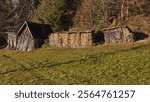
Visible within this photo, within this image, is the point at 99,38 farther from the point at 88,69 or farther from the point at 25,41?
the point at 88,69

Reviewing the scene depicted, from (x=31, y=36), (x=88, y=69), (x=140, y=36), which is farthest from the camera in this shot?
(x=31, y=36)

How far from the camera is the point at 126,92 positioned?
11.8m

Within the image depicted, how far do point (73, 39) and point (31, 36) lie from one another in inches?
282

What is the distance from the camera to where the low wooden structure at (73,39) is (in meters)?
40.8

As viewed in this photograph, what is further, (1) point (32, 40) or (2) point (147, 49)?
(1) point (32, 40)

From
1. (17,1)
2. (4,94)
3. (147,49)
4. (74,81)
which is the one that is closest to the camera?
(4,94)

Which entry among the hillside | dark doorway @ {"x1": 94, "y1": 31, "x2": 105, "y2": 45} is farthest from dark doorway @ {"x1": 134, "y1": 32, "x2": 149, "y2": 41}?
dark doorway @ {"x1": 94, "y1": 31, "x2": 105, "y2": 45}

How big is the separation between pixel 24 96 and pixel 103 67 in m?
14.1

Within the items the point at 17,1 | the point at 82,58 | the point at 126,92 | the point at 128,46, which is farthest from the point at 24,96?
the point at 17,1

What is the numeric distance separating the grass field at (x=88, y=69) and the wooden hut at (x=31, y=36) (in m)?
12.7

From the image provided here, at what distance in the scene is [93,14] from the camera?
51.8 m

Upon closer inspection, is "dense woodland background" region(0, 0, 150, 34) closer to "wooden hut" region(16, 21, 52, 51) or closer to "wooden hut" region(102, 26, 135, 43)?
"wooden hut" region(102, 26, 135, 43)

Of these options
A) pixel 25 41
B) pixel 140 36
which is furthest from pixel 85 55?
pixel 25 41

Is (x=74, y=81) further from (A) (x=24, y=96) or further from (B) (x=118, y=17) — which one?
(B) (x=118, y=17)
